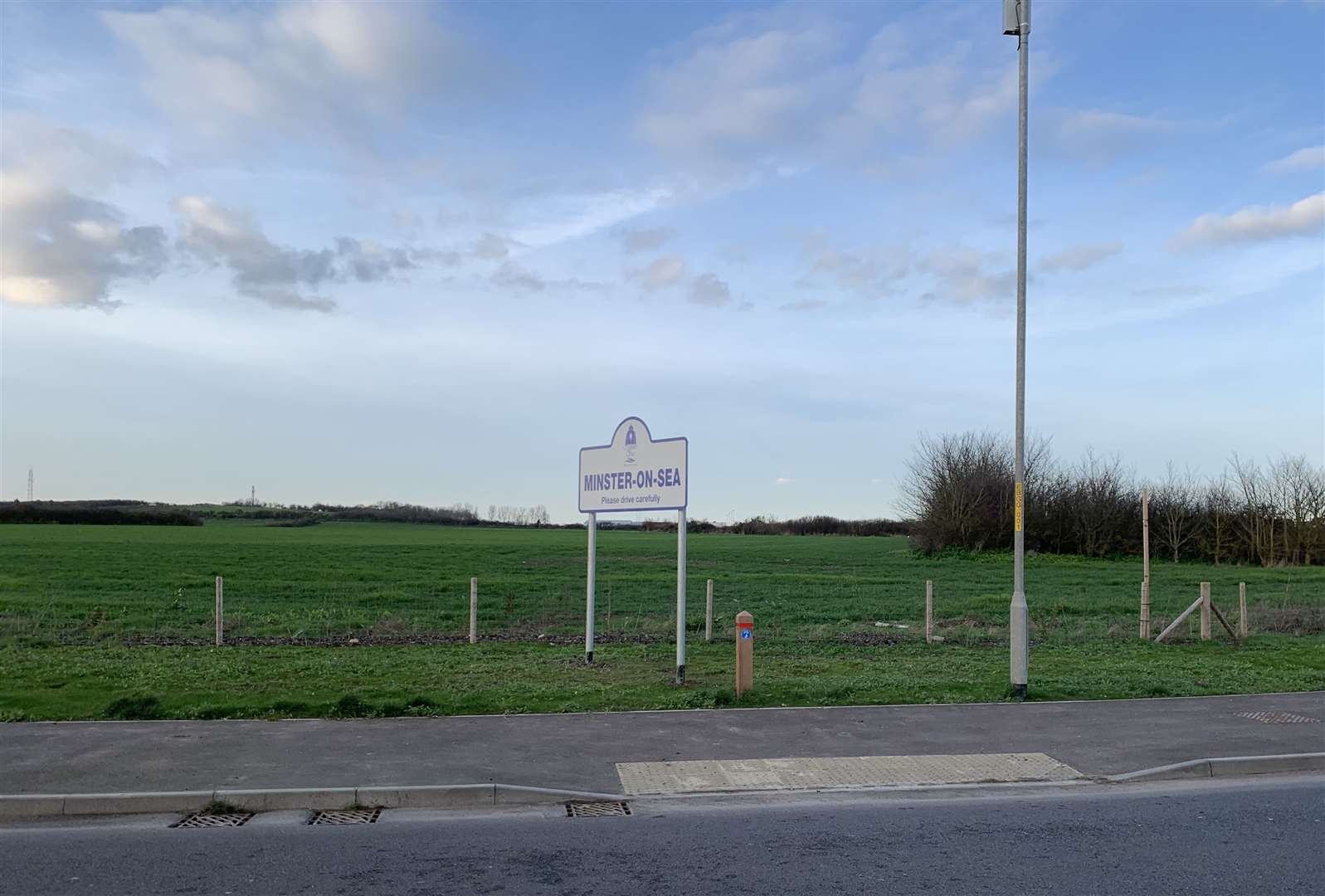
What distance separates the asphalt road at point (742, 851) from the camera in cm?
592

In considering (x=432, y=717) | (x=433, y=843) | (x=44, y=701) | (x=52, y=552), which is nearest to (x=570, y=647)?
(x=432, y=717)

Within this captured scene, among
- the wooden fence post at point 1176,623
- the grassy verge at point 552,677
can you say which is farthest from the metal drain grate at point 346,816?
the wooden fence post at point 1176,623

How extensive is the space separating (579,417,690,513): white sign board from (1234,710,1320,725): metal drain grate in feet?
22.0

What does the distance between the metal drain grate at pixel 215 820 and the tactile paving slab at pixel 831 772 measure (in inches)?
108

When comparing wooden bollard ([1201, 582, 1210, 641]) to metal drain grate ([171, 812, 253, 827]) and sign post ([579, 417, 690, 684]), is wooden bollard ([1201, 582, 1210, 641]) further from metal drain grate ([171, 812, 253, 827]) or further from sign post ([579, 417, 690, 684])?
metal drain grate ([171, 812, 253, 827])

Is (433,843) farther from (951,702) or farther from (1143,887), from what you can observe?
(951,702)

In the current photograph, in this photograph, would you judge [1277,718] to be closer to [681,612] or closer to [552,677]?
[681,612]

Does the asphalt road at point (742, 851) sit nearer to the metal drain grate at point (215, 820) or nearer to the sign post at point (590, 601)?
the metal drain grate at point (215, 820)

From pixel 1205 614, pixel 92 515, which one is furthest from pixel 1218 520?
pixel 92 515

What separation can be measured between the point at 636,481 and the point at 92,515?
84.5 m

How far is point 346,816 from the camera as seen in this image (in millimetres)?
7418

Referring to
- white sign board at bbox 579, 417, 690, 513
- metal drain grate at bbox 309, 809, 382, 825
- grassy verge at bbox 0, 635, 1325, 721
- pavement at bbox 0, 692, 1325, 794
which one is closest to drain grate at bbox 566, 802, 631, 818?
pavement at bbox 0, 692, 1325, 794

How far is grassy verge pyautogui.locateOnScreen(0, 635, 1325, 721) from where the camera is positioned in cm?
1109

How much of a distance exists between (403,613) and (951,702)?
14.4 metres
